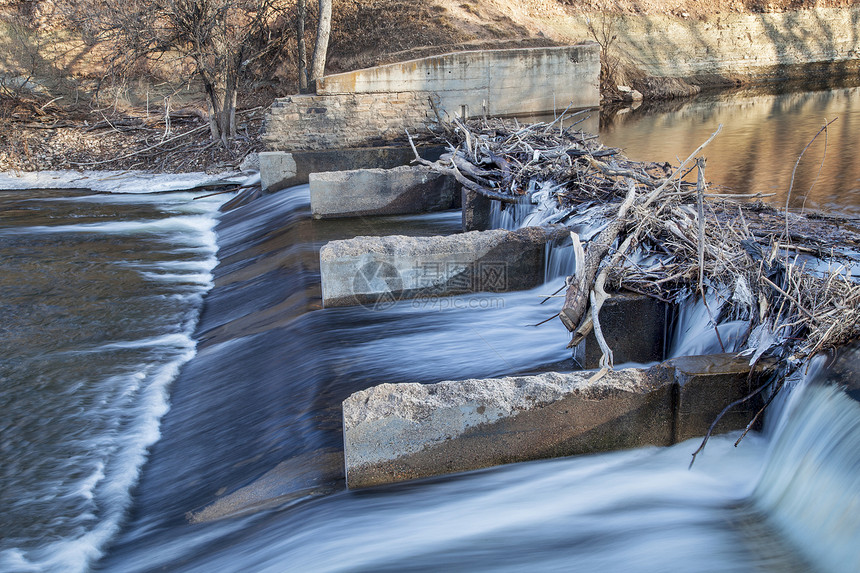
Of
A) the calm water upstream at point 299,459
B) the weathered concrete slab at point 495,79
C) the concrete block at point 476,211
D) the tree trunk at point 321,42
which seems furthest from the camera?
the weathered concrete slab at point 495,79

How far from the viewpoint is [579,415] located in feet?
12.8

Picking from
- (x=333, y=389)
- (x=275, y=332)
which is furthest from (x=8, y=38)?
(x=333, y=389)

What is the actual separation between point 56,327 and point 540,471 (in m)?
5.43

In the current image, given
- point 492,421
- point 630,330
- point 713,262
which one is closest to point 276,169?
point 630,330

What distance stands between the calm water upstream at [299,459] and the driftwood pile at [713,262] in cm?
42

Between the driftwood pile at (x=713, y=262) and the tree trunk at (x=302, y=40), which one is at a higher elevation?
the tree trunk at (x=302, y=40)

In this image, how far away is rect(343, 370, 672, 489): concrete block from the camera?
379 cm

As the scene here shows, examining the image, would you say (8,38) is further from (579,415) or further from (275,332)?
(579,415)

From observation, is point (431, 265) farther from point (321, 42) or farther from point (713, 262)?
point (321, 42)

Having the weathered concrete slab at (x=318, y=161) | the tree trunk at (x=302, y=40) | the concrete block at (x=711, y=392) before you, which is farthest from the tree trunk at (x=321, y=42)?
the concrete block at (x=711, y=392)

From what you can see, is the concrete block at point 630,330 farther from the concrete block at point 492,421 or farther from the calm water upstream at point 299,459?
the concrete block at point 492,421

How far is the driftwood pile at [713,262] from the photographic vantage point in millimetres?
3955

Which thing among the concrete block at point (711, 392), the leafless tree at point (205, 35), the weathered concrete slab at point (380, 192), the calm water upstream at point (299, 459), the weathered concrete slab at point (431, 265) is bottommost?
the calm water upstream at point (299, 459)

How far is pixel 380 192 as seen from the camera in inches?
401
